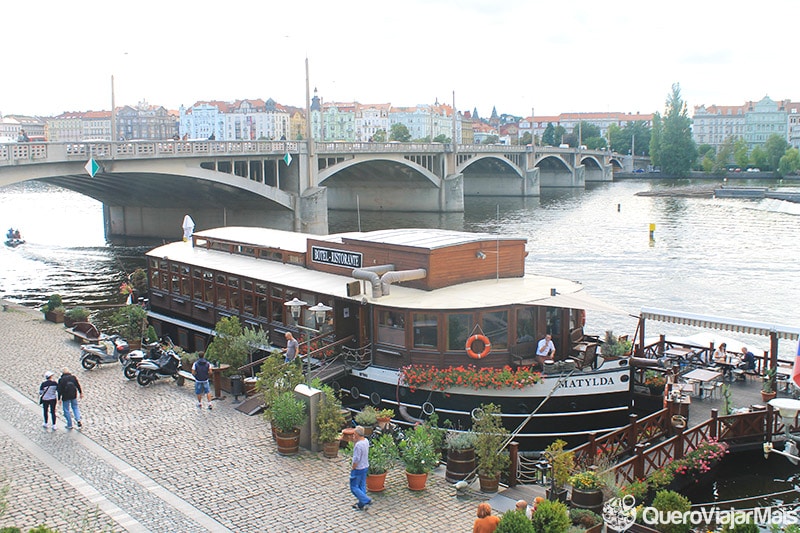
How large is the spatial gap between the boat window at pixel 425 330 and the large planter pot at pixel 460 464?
3.95 metres

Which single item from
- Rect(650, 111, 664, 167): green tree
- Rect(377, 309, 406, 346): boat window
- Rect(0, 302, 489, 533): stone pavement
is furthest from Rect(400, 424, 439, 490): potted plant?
Rect(650, 111, 664, 167): green tree

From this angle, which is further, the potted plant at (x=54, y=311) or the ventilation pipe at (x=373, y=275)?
the potted plant at (x=54, y=311)

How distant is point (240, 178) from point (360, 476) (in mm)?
43764

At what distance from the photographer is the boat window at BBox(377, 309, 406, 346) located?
18.6 metres

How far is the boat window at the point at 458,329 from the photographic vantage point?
1798cm

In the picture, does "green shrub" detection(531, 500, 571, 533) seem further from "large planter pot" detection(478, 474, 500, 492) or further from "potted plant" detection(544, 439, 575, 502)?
"large planter pot" detection(478, 474, 500, 492)

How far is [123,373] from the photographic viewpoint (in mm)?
21438

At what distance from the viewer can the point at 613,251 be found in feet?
187

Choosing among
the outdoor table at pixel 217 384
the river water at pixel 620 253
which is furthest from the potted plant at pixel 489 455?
the outdoor table at pixel 217 384

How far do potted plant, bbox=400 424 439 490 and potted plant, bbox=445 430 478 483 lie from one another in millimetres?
463

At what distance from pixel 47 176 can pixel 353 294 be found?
2928cm

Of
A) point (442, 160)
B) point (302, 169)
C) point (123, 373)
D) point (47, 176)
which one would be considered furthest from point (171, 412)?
point (442, 160)

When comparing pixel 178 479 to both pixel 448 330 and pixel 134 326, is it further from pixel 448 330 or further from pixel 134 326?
pixel 134 326

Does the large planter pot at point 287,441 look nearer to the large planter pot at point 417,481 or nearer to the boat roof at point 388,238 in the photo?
the large planter pot at point 417,481
